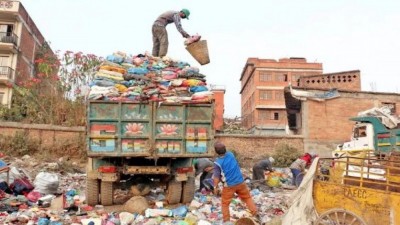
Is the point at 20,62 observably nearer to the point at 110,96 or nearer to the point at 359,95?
the point at 359,95

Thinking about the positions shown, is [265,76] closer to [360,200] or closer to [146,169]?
[146,169]

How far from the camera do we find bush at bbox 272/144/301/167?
16453mm

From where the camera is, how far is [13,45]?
24.7 meters

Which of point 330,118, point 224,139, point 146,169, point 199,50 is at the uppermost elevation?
point 199,50

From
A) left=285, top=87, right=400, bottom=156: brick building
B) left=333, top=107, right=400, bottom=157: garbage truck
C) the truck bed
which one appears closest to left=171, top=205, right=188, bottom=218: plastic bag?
the truck bed

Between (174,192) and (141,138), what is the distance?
134 centimetres

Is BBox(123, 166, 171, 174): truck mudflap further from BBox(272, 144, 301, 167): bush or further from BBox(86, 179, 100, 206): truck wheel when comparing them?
BBox(272, 144, 301, 167): bush

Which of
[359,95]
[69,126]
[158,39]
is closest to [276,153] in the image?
[359,95]

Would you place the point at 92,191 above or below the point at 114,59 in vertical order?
below

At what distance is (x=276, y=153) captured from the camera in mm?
16891

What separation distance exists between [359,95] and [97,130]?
49.6 ft

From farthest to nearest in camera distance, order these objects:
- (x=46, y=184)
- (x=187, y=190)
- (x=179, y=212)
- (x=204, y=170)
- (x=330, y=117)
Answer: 1. (x=330, y=117)
2. (x=204, y=170)
3. (x=46, y=184)
4. (x=187, y=190)
5. (x=179, y=212)

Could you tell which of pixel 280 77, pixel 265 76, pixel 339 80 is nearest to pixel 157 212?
pixel 339 80

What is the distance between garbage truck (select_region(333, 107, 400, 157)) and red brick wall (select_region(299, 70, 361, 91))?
36.2 feet
